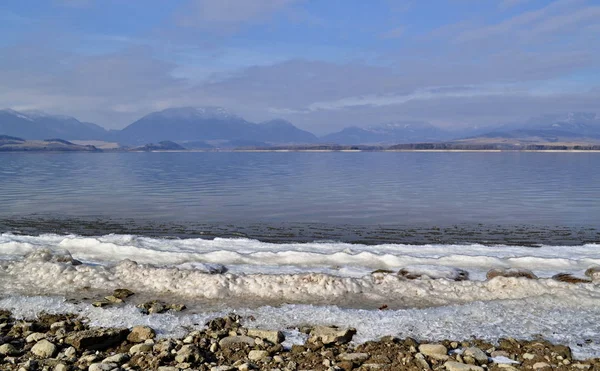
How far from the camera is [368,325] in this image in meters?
9.47

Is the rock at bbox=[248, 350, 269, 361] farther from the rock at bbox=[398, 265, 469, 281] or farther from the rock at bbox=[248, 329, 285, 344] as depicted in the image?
the rock at bbox=[398, 265, 469, 281]

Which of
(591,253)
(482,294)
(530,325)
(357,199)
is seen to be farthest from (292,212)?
(530,325)

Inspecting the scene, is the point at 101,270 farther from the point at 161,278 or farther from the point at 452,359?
the point at 452,359

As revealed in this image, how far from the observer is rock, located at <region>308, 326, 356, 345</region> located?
8648mm

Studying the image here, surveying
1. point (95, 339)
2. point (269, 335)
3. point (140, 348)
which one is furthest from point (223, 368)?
point (95, 339)

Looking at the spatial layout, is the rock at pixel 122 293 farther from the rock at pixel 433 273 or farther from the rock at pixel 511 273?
the rock at pixel 511 273

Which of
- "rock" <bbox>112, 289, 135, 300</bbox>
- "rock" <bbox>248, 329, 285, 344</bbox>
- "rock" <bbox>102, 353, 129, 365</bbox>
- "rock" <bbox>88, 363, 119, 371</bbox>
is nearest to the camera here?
"rock" <bbox>88, 363, 119, 371</bbox>

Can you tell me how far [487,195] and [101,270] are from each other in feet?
108

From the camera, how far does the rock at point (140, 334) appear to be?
8898 mm

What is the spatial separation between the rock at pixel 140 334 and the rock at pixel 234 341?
1368 mm

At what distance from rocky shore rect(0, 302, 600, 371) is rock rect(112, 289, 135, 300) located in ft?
7.14

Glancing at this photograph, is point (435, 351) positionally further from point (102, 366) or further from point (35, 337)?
point (35, 337)

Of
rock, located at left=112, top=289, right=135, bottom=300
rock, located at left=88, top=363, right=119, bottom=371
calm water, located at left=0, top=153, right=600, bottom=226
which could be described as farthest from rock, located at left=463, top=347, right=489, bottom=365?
calm water, located at left=0, top=153, right=600, bottom=226

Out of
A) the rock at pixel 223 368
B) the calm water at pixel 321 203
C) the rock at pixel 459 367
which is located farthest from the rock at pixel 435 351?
the calm water at pixel 321 203
